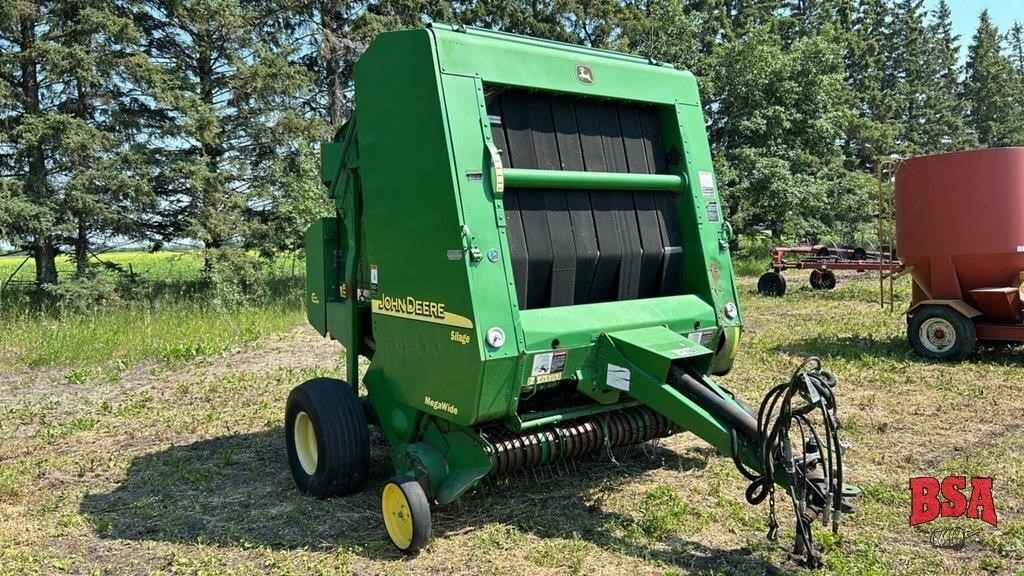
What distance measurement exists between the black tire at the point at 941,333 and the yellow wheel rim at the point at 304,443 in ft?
23.7

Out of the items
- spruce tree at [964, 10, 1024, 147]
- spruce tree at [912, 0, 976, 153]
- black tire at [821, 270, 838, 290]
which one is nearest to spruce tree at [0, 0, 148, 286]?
black tire at [821, 270, 838, 290]

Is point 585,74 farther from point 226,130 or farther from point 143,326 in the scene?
point 226,130

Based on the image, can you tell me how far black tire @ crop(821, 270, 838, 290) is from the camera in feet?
54.1

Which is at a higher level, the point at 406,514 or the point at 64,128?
the point at 64,128

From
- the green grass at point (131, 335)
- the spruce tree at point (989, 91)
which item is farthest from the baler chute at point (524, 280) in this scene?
the spruce tree at point (989, 91)

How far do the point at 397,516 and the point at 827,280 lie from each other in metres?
14.8

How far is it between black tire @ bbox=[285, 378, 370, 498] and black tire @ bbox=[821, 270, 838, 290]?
14.1 metres

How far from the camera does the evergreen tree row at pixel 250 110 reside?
44.5 ft

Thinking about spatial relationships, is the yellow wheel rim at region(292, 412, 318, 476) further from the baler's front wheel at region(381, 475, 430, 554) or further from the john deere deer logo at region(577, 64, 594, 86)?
the john deere deer logo at region(577, 64, 594, 86)

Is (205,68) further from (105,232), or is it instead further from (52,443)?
(52,443)

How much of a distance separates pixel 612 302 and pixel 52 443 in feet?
16.4

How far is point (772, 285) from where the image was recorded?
1608cm

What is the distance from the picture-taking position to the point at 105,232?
14.9 metres

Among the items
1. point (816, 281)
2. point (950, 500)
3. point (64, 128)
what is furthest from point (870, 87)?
point (950, 500)
